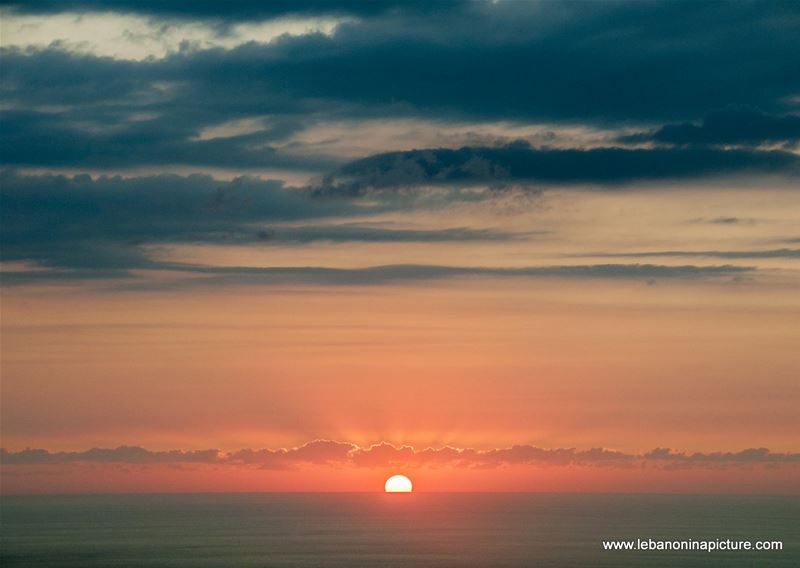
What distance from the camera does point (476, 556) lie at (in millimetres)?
170375

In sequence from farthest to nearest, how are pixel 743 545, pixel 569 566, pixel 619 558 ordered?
pixel 743 545 < pixel 619 558 < pixel 569 566

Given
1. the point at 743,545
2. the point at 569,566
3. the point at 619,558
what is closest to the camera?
the point at 569,566

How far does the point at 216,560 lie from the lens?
162 m

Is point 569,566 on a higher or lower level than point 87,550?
lower

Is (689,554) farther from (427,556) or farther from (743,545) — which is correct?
(427,556)

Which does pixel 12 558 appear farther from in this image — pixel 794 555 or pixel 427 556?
pixel 794 555

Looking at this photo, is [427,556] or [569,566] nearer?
[569,566]

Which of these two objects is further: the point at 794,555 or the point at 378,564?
the point at 794,555

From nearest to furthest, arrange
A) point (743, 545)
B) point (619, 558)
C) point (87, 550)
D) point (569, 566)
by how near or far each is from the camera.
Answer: point (569, 566) < point (619, 558) < point (87, 550) < point (743, 545)

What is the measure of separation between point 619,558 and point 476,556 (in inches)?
837

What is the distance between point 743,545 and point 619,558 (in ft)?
141

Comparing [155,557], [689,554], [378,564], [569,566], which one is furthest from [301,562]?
[689,554]

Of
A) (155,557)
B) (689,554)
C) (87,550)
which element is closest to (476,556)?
(689,554)

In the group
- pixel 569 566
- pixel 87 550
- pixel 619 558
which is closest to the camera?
pixel 569 566
